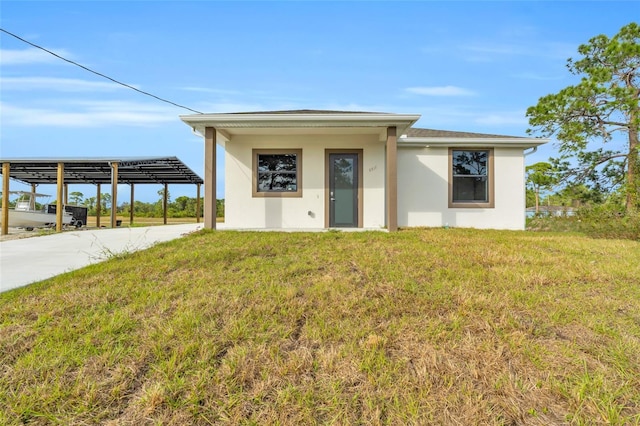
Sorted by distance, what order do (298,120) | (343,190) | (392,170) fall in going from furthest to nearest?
(343,190), (392,170), (298,120)

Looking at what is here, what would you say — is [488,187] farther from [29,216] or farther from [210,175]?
[29,216]

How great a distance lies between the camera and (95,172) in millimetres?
13930

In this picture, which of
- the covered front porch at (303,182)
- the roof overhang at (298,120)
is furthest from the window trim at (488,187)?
the roof overhang at (298,120)

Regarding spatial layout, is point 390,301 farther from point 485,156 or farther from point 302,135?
point 485,156

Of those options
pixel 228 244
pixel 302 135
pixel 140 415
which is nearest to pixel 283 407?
pixel 140 415

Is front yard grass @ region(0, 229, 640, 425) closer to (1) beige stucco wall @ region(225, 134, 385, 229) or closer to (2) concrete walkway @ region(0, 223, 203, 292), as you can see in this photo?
(2) concrete walkway @ region(0, 223, 203, 292)

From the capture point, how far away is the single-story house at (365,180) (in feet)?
29.6

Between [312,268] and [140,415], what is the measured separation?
262 centimetres

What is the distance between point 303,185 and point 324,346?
22.8 ft

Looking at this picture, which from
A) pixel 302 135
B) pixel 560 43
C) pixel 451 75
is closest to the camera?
pixel 302 135

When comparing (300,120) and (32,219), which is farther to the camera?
(32,219)

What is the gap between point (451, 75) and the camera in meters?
11.8

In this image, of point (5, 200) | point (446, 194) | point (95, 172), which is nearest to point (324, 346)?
point (446, 194)

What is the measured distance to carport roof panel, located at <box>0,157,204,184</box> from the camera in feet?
36.4
